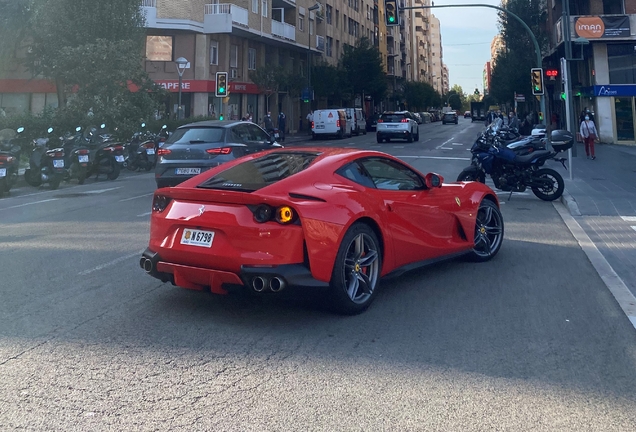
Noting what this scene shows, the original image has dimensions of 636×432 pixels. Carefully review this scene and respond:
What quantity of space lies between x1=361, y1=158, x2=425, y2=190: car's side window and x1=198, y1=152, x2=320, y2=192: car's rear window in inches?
21.4

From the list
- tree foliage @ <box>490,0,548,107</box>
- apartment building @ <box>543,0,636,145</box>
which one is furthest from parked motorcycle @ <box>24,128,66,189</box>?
tree foliage @ <box>490,0,548,107</box>

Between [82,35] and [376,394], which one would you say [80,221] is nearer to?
[376,394]

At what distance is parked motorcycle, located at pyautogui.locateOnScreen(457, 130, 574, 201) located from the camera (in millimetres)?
13055

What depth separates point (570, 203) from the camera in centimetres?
1239

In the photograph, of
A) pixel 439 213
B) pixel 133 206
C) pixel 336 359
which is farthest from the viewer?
pixel 133 206

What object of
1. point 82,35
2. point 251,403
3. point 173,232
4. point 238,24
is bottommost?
point 251,403

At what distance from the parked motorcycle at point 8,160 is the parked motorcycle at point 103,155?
228cm

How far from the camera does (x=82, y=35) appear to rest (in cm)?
2591

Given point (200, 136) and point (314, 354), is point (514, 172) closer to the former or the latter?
point (200, 136)

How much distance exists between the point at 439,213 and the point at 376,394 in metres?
3.07

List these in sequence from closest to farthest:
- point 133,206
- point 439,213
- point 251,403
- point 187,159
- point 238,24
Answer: point 251,403 < point 439,213 < point 133,206 < point 187,159 < point 238,24

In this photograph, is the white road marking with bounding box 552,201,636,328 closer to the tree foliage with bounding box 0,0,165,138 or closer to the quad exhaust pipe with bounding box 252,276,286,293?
the quad exhaust pipe with bounding box 252,276,286,293

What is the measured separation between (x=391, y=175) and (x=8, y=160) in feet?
38.3

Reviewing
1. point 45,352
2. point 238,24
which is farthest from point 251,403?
point 238,24
